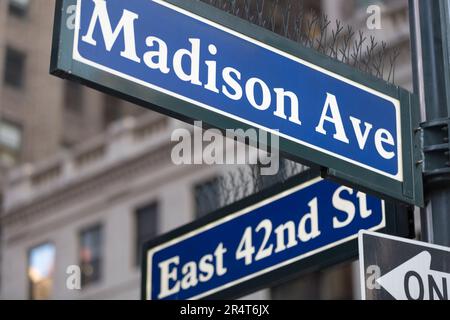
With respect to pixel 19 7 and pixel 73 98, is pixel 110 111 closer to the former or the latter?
pixel 73 98

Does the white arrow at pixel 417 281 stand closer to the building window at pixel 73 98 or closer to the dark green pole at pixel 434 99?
the dark green pole at pixel 434 99

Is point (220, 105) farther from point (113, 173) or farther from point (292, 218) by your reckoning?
point (113, 173)

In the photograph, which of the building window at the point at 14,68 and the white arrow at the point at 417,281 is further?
the building window at the point at 14,68

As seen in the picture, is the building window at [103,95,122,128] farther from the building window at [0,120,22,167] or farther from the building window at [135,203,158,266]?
the building window at [135,203,158,266]

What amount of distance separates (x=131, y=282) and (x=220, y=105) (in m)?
25.1

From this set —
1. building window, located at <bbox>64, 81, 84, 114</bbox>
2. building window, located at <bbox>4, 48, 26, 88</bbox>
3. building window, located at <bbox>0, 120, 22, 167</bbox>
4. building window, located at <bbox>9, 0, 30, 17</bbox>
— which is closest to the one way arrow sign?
building window, located at <bbox>0, 120, 22, 167</bbox>

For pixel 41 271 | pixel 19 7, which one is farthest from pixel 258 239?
pixel 19 7

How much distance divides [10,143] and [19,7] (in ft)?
18.9

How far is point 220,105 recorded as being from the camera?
14.5 ft

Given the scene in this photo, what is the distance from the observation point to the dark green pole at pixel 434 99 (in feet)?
15.9

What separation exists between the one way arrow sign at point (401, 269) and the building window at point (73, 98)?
131 ft

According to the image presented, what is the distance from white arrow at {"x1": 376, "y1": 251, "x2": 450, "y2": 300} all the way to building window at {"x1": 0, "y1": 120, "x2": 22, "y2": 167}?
36.2m

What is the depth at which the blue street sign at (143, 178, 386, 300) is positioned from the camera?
18.0 ft

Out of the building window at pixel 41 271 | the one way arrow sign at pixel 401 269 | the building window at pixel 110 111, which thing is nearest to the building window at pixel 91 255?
the building window at pixel 41 271
